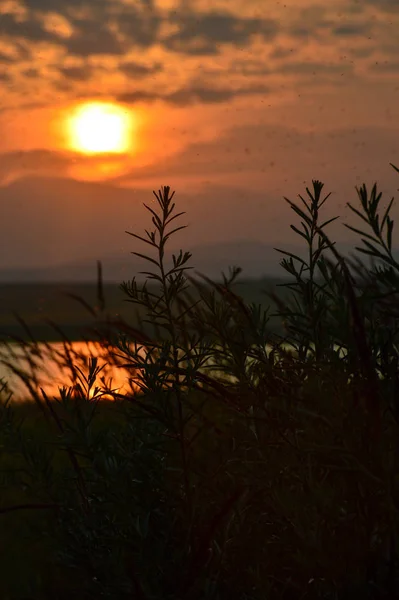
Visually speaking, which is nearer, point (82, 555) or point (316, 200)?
point (316, 200)

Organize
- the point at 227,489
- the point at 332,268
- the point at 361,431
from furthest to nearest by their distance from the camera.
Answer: the point at 227,489
the point at 332,268
the point at 361,431

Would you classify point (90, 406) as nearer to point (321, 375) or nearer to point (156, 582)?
point (156, 582)

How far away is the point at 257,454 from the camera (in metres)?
2.07

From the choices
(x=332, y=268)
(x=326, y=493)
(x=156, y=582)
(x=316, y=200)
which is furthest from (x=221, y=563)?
(x=316, y=200)

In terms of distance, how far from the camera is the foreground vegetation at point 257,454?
5.48 feet

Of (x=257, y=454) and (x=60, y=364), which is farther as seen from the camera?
(x=60, y=364)

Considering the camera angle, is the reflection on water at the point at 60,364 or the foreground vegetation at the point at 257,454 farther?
the reflection on water at the point at 60,364

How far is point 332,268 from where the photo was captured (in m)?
1.91

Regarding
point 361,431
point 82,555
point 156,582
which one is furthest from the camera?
point 82,555

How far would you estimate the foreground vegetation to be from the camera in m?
1.67

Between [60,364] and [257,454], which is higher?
[60,364]

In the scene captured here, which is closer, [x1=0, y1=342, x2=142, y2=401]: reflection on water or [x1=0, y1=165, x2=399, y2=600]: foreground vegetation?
[x1=0, y1=165, x2=399, y2=600]: foreground vegetation

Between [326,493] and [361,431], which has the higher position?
[361,431]

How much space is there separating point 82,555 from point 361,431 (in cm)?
109
